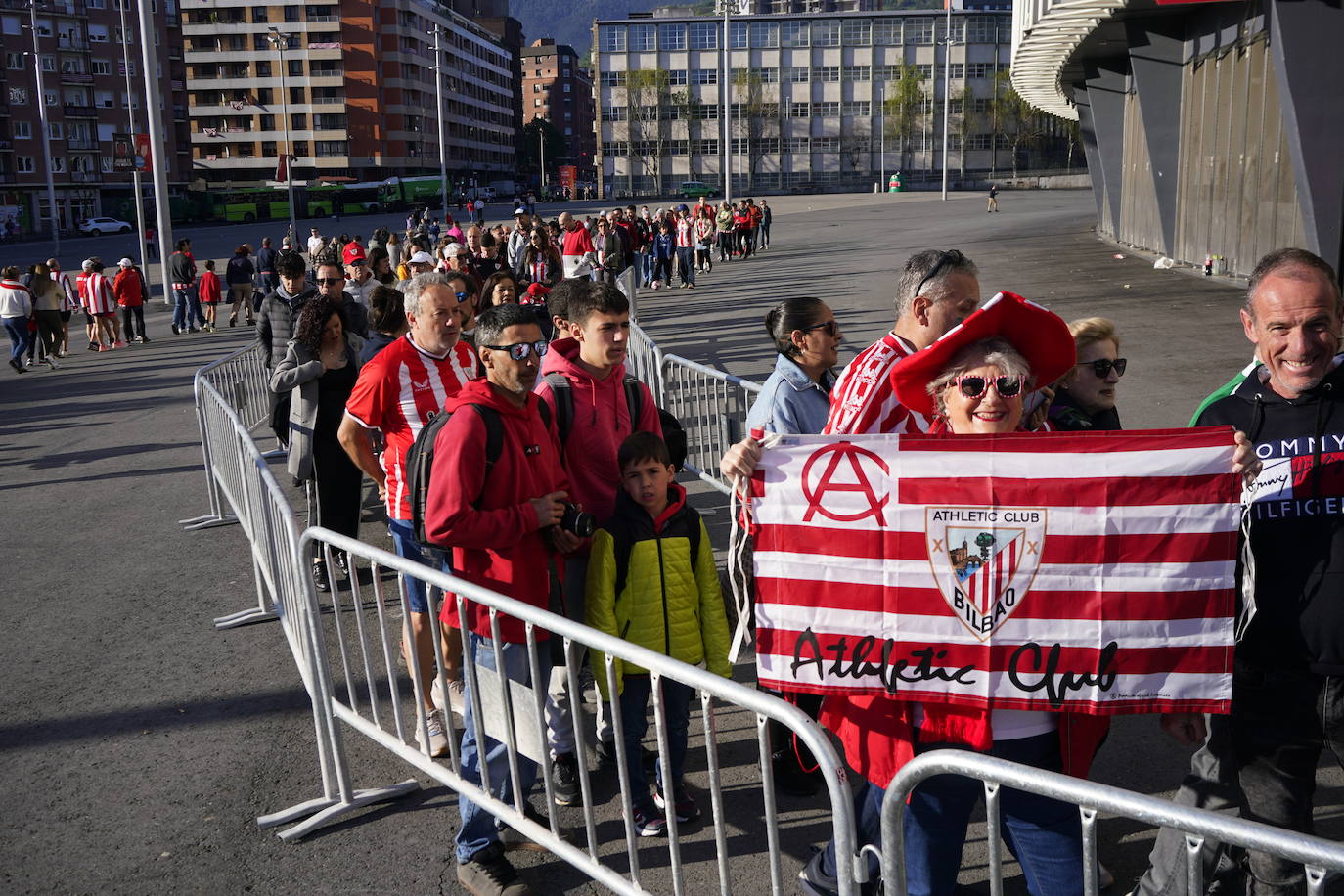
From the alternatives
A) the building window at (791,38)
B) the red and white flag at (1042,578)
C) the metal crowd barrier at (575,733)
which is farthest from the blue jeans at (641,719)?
the building window at (791,38)

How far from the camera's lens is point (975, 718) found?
2809 mm

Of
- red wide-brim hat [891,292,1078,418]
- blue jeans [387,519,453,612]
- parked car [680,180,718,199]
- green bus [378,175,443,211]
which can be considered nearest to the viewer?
red wide-brim hat [891,292,1078,418]

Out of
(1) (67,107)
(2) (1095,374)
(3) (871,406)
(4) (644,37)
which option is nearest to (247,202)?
(1) (67,107)

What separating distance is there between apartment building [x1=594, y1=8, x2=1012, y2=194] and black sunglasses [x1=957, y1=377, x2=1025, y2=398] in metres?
117

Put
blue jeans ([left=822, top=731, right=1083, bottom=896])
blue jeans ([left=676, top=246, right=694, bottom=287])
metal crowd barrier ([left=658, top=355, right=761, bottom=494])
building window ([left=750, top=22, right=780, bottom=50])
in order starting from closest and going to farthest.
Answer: blue jeans ([left=822, top=731, right=1083, bottom=896]), metal crowd barrier ([left=658, top=355, right=761, bottom=494]), blue jeans ([left=676, top=246, right=694, bottom=287]), building window ([left=750, top=22, right=780, bottom=50])

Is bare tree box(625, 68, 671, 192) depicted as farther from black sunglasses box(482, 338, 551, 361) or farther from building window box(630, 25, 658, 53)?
black sunglasses box(482, 338, 551, 361)

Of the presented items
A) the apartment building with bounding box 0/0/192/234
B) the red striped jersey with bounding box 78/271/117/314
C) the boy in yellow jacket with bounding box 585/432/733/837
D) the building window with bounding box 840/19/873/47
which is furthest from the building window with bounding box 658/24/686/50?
the boy in yellow jacket with bounding box 585/432/733/837

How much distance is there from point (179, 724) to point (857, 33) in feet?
395

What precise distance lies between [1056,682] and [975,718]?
8.4 inches

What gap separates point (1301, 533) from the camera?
124 inches

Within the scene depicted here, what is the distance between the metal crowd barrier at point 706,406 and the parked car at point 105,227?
79.8 m

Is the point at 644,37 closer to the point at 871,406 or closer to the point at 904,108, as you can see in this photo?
the point at 904,108

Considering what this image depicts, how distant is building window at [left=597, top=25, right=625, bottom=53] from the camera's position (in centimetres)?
11401

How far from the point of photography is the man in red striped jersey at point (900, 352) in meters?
3.28
